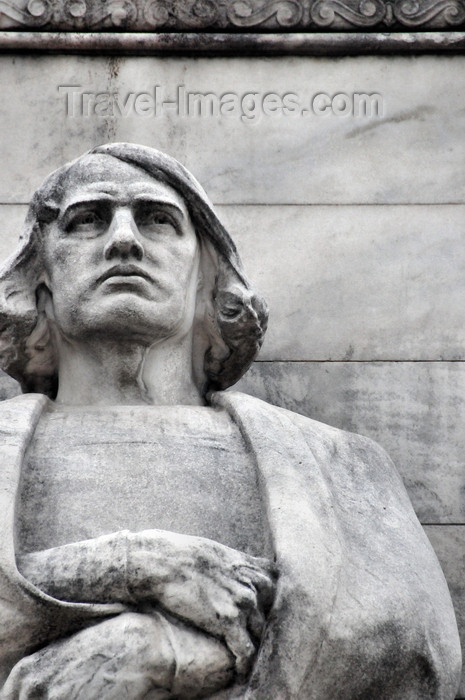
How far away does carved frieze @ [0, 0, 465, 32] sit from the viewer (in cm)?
986

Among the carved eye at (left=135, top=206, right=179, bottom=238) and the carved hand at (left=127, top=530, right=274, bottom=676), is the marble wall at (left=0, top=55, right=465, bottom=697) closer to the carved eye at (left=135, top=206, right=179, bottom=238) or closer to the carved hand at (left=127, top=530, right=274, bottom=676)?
the carved eye at (left=135, top=206, right=179, bottom=238)

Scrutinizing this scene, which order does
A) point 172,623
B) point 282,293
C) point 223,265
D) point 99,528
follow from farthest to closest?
point 282,293 < point 223,265 < point 99,528 < point 172,623

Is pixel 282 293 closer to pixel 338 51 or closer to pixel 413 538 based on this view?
pixel 338 51

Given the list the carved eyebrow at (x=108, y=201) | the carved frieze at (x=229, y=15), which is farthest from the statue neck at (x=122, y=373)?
the carved frieze at (x=229, y=15)

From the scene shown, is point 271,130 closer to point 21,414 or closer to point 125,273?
point 125,273

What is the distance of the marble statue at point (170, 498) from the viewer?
6.57m

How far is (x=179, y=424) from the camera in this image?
768 centimetres

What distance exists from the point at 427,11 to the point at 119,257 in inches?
115

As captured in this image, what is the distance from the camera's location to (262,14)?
9898 millimetres

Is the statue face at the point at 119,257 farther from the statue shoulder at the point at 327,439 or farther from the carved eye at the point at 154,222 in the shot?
the statue shoulder at the point at 327,439

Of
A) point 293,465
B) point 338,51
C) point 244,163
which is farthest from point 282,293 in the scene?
point 293,465

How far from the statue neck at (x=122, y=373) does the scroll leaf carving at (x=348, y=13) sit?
8.29 feet

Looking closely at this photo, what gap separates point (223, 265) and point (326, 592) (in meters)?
1.93

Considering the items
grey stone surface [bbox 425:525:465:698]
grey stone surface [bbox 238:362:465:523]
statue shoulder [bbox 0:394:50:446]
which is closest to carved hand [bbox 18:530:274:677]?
statue shoulder [bbox 0:394:50:446]
